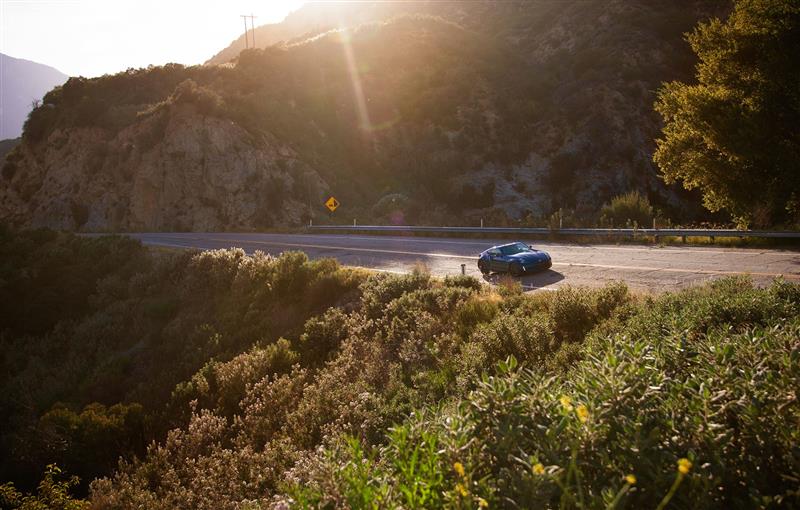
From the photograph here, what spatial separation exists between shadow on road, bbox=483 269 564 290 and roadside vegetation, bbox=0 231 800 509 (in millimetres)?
1577

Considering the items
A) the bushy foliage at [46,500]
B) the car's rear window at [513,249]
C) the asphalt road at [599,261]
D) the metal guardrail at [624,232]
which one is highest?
the metal guardrail at [624,232]

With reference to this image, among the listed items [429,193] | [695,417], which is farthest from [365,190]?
[695,417]

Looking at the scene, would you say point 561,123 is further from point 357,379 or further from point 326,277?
point 357,379

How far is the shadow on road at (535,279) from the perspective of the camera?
1306cm

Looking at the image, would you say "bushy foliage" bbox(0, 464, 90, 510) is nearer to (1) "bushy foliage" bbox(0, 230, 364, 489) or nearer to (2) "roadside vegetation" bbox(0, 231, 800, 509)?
(2) "roadside vegetation" bbox(0, 231, 800, 509)

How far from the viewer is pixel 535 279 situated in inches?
552

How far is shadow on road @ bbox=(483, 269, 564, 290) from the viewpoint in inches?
514

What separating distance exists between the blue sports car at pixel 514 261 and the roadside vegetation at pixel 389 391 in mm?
2705

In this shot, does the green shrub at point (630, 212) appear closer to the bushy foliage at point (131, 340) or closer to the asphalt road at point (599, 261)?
the asphalt road at point (599, 261)

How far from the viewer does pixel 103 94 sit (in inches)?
2313

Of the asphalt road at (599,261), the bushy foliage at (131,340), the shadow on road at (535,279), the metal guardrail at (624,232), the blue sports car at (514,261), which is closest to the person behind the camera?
the bushy foliage at (131,340)

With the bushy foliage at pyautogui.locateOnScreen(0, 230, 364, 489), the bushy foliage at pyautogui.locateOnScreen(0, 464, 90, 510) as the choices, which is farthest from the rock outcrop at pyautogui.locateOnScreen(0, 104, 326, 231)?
the bushy foliage at pyautogui.locateOnScreen(0, 464, 90, 510)

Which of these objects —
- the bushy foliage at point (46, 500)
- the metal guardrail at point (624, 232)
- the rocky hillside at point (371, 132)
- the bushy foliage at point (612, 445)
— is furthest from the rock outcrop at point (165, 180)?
the bushy foliage at point (612, 445)

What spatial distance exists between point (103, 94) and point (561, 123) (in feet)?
178
